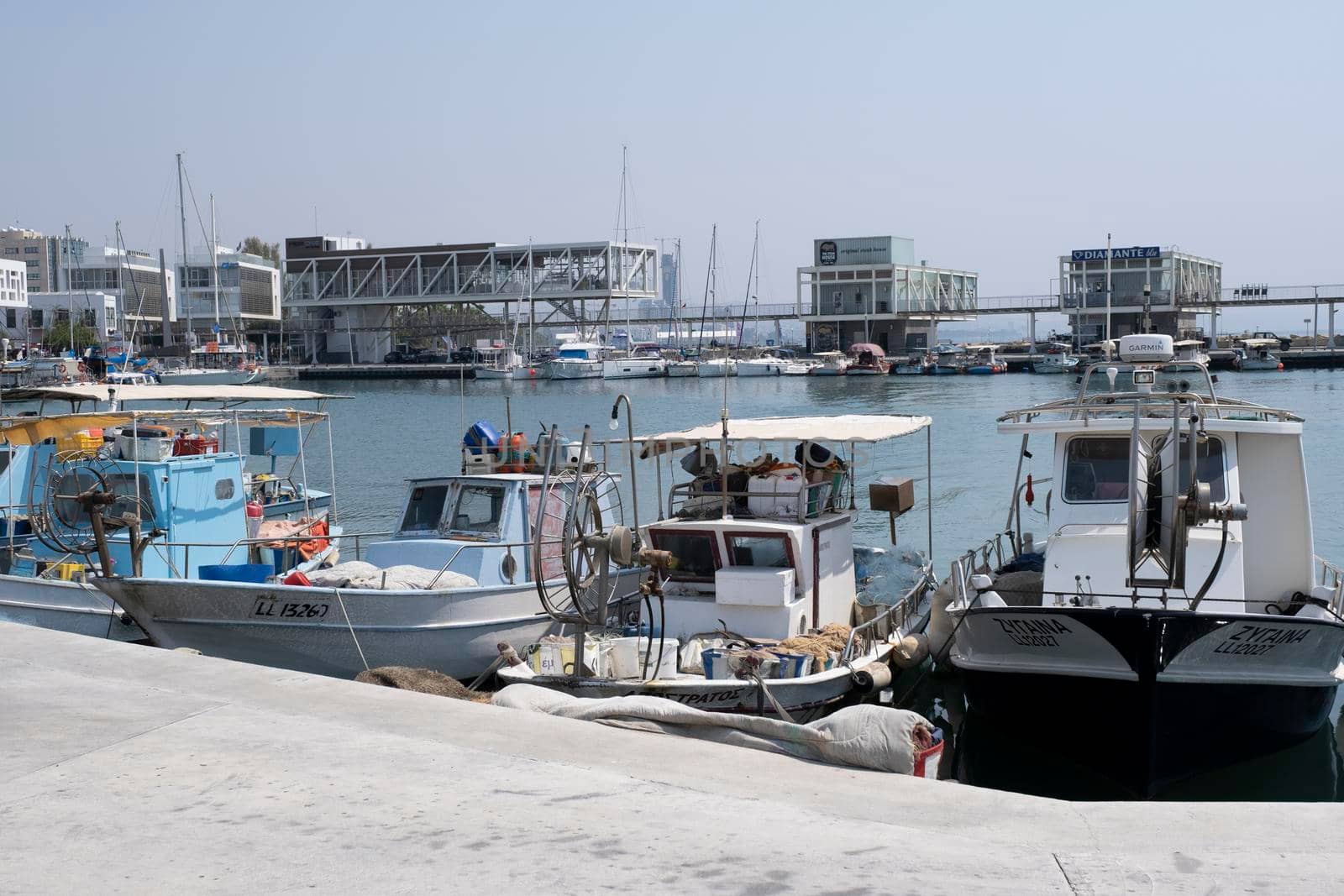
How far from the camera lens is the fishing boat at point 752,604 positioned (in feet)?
40.3

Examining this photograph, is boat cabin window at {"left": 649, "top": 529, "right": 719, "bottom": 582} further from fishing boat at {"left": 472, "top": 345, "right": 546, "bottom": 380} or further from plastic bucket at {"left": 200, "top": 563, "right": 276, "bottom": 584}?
fishing boat at {"left": 472, "top": 345, "right": 546, "bottom": 380}

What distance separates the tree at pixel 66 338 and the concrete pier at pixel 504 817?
115 m

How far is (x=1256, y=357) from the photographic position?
101812 millimetres

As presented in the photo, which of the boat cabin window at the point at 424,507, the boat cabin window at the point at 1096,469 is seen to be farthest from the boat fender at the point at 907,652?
the boat cabin window at the point at 424,507

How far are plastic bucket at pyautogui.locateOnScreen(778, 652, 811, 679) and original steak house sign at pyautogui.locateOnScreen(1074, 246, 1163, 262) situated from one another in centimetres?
10260

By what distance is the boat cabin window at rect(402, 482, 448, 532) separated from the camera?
15.8 meters

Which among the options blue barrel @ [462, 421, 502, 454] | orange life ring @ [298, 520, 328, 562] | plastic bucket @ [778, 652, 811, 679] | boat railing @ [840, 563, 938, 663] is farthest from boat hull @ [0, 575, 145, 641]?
boat railing @ [840, 563, 938, 663]

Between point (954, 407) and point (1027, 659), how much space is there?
57299 mm

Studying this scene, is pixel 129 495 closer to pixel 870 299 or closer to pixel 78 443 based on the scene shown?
pixel 78 443

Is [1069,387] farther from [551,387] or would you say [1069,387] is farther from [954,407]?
[551,387]

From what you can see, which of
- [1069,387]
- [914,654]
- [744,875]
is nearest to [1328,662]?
[914,654]

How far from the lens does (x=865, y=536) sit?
2766 cm

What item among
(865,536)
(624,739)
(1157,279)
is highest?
(1157,279)

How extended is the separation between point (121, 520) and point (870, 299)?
4339 inches
